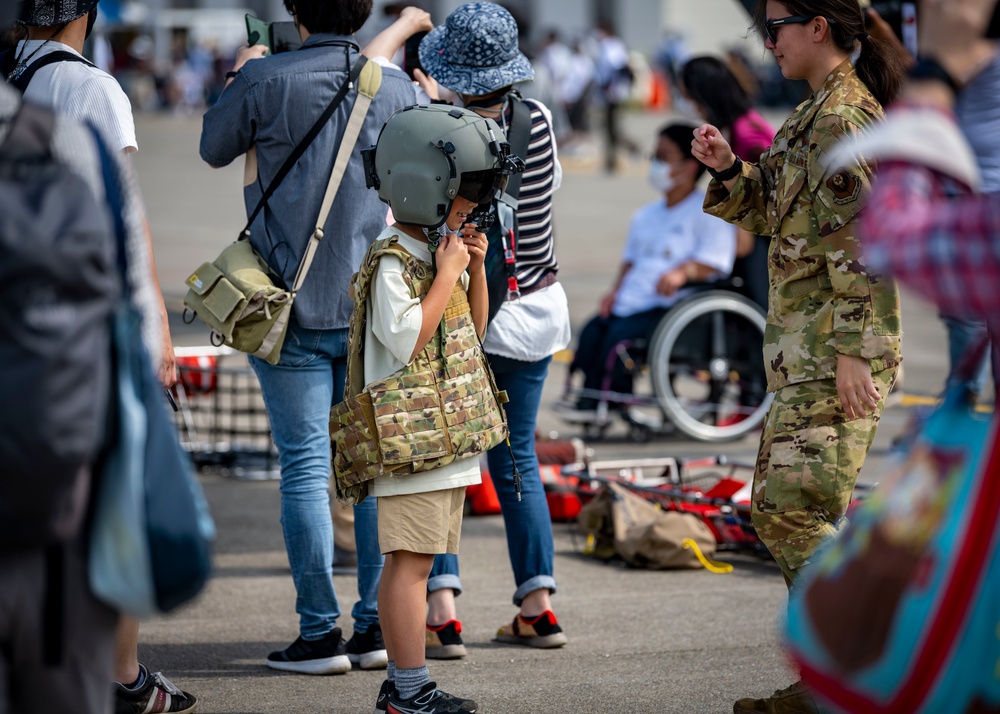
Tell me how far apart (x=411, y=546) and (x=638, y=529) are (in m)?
2.24

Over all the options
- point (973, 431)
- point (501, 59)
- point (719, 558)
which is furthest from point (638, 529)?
point (973, 431)

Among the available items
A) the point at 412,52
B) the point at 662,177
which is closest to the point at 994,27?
the point at 412,52

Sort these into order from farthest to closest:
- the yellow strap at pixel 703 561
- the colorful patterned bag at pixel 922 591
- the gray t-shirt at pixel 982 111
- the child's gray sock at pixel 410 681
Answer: the yellow strap at pixel 703 561
the child's gray sock at pixel 410 681
the gray t-shirt at pixel 982 111
the colorful patterned bag at pixel 922 591

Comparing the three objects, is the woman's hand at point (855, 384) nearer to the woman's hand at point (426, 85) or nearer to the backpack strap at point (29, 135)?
the woman's hand at point (426, 85)

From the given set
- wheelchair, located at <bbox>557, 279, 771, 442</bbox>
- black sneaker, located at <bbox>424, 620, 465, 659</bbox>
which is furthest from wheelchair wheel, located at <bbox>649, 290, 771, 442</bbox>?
black sneaker, located at <bbox>424, 620, 465, 659</bbox>

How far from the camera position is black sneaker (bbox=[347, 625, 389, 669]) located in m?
4.20

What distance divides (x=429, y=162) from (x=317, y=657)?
5.39 ft

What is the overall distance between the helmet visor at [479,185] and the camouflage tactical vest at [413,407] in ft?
0.71

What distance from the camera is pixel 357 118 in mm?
4059

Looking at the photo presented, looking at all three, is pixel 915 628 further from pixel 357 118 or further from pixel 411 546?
pixel 357 118

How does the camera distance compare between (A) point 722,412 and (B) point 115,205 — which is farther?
(A) point 722,412

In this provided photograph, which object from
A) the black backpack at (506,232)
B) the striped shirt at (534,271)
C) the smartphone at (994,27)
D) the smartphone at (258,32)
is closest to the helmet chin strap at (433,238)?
the black backpack at (506,232)

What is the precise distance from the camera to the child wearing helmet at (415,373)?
3.38 metres

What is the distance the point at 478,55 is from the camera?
4.21 meters
